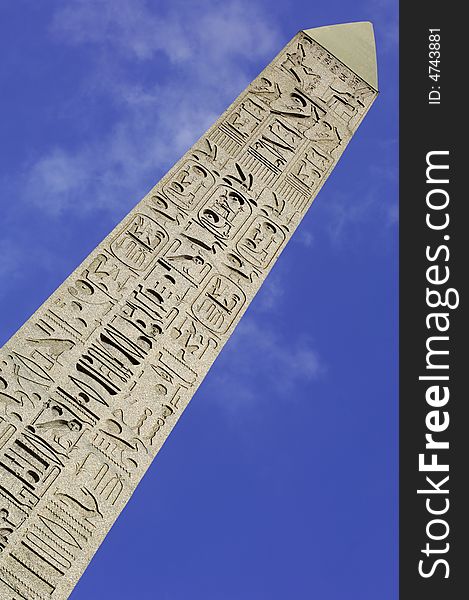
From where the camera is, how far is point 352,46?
31.9 ft

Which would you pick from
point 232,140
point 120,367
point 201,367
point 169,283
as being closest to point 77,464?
point 120,367

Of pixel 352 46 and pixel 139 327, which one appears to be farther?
pixel 352 46

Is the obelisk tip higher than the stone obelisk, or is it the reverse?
the obelisk tip

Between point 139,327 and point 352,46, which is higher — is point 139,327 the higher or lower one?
the lower one

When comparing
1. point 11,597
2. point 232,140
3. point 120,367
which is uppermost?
point 232,140

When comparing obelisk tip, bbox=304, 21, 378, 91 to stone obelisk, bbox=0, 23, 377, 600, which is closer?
stone obelisk, bbox=0, 23, 377, 600

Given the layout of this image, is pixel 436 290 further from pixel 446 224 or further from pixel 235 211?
pixel 235 211

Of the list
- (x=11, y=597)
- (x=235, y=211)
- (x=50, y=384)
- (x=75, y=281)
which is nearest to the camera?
(x=11, y=597)

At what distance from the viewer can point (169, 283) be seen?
6523mm

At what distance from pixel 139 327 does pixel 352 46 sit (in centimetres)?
472

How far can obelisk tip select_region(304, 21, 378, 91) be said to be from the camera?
31.2 ft

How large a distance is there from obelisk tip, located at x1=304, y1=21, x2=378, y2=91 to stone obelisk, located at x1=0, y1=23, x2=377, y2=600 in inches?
36.3

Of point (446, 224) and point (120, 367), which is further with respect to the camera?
point (446, 224)

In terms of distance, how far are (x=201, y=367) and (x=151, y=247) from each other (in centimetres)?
94
